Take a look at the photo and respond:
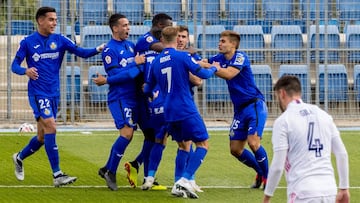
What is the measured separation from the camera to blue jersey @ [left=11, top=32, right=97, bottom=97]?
42.4 ft

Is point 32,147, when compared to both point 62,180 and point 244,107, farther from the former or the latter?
point 244,107

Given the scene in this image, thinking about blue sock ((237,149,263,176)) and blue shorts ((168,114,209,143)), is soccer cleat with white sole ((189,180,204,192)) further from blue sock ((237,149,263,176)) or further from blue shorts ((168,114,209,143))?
blue sock ((237,149,263,176))

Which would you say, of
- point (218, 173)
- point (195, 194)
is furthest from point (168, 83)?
point (218, 173)

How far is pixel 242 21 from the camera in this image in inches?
845

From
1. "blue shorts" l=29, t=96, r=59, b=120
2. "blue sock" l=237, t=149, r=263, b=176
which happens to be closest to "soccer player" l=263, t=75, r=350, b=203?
"blue sock" l=237, t=149, r=263, b=176

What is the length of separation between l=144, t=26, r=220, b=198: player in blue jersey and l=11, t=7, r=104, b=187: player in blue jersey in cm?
134

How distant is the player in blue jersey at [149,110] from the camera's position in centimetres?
1262

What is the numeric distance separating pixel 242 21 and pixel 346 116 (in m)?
2.92

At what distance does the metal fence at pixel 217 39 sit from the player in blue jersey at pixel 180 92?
8.93m

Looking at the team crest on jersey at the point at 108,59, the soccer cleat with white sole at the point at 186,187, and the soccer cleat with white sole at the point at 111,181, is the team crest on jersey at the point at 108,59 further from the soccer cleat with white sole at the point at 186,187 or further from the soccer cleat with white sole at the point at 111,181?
the soccer cleat with white sole at the point at 186,187

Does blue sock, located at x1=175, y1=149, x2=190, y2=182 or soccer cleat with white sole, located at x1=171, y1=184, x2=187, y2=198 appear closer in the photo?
soccer cleat with white sole, located at x1=171, y1=184, x2=187, y2=198

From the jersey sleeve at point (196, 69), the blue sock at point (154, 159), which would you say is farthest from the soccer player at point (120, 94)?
the jersey sleeve at point (196, 69)

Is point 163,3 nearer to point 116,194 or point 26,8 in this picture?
point 26,8

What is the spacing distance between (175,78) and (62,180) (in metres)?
2.17
